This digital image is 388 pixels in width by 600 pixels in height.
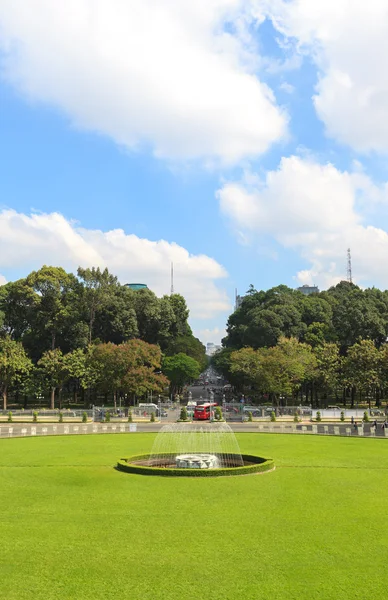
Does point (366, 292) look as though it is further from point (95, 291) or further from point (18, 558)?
point (18, 558)

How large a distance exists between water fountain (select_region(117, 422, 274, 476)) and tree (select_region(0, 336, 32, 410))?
30.4 metres

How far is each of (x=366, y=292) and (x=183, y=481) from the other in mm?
77238

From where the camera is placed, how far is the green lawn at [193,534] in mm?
11391

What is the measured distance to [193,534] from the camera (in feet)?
48.3

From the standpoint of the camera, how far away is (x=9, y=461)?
1096 inches

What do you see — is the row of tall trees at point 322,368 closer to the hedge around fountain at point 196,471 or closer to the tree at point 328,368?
the tree at point 328,368

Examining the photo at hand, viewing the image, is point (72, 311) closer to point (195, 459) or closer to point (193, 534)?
point (195, 459)

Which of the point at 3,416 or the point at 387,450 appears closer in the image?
the point at 387,450

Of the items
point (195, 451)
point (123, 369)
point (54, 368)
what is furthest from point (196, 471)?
point (54, 368)

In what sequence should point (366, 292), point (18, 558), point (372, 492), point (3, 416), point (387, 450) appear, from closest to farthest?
point (18, 558) → point (372, 492) → point (387, 450) → point (3, 416) → point (366, 292)

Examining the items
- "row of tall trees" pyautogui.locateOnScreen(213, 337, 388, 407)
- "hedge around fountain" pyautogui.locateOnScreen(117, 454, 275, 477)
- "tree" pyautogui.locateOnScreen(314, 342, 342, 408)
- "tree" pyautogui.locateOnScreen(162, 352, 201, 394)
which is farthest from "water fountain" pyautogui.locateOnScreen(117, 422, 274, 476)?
"tree" pyautogui.locateOnScreen(162, 352, 201, 394)

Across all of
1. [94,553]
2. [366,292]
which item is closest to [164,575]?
[94,553]

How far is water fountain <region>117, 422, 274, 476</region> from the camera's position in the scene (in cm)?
2377

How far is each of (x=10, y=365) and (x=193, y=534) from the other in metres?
52.4
